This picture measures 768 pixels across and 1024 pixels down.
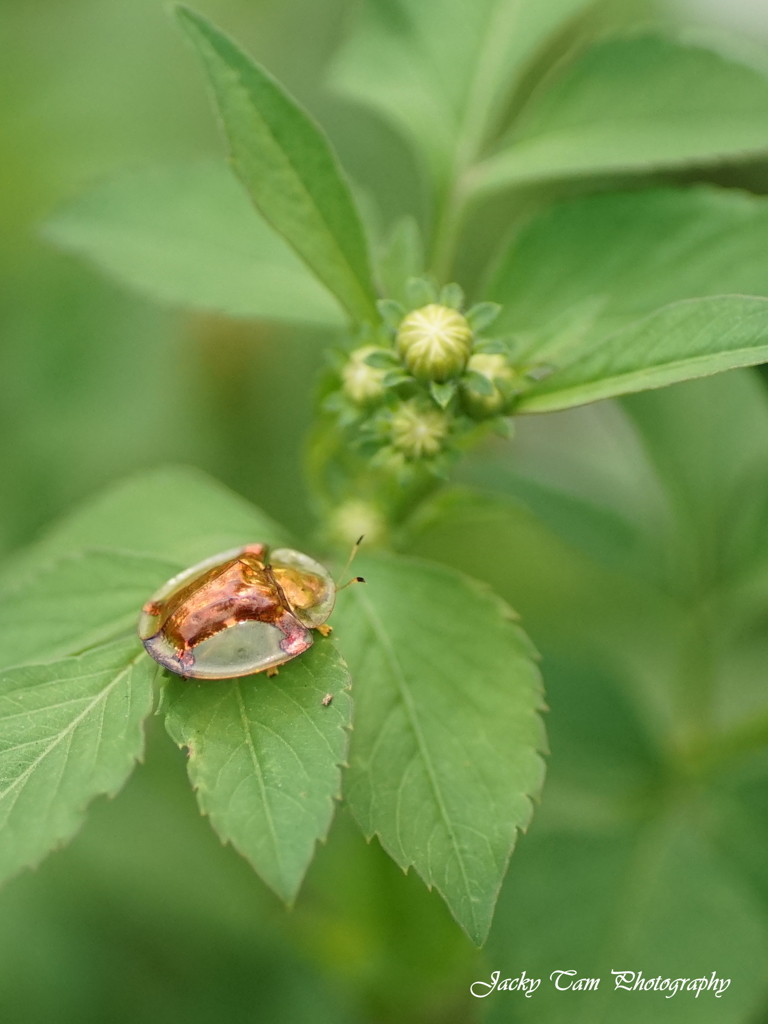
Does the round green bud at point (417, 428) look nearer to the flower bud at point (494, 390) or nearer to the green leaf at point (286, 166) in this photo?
the flower bud at point (494, 390)

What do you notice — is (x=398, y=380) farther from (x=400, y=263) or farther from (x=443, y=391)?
(x=400, y=263)

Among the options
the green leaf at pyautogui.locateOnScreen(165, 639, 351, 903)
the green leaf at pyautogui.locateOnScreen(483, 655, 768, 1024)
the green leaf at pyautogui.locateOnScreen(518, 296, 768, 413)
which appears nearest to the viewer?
the green leaf at pyautogui.locateOnScreen(165, 639, 351, 903)

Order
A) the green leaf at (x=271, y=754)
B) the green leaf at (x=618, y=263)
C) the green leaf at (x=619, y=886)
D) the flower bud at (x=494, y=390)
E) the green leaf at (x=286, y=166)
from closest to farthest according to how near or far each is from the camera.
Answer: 1. the green leaf at (x=271, y=754)
2. the green leaf at (x=286, y=166)
3. the flower bud at (x=494, y=390)
4. the green leaf at (x=618, y=263)
5. the green leaf at (x=619, y=886)

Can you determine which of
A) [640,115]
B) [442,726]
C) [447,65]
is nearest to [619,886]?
[442,726]

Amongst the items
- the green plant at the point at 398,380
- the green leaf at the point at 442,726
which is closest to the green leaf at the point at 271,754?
the green plant at the point at 398,380

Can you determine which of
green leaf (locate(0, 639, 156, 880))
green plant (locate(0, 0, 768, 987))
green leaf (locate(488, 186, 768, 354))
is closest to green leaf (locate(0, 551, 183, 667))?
green plant (locate(0, 0, 768, 987))

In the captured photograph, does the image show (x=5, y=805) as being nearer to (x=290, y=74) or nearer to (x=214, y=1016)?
(x=214, y=1016)

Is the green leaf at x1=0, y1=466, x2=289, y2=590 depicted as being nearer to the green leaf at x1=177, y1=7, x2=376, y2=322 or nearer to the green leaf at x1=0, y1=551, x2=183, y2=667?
the green leaf at x1=0, y1=551, x2=183, y2=667
